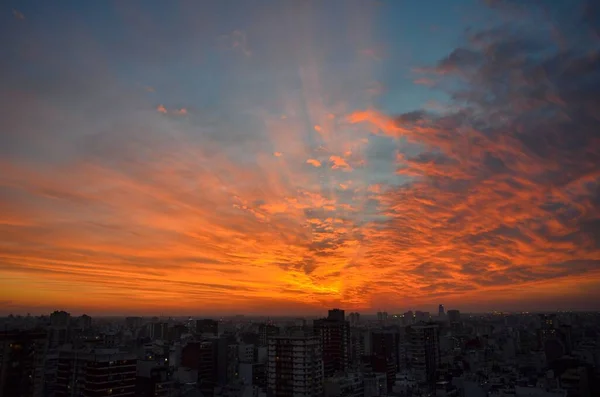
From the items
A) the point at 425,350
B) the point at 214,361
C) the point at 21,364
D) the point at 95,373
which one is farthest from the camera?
the point at 214,361

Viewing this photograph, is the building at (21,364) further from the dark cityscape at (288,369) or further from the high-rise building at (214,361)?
the high-rise building at (214,361)

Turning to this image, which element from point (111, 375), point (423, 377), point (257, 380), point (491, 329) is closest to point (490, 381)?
point (423, 377)

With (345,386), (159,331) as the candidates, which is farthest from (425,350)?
(159,331)

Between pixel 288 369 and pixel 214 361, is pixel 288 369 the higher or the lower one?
the higher one

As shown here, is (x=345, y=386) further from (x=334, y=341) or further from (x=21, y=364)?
(x=21, y=364)

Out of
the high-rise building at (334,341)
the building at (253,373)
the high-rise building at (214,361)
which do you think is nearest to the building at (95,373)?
the building at (253,373)

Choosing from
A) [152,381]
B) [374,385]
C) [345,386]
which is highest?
[152,381]

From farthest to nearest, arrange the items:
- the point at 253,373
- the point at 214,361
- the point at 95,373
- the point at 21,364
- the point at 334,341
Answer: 1. the point at 214,361
2. the point at 334,341
3. the point at 253,373
4. the point at 95,373
5. the point at 21,364

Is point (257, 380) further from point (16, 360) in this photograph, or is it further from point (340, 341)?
point (16, 360)
